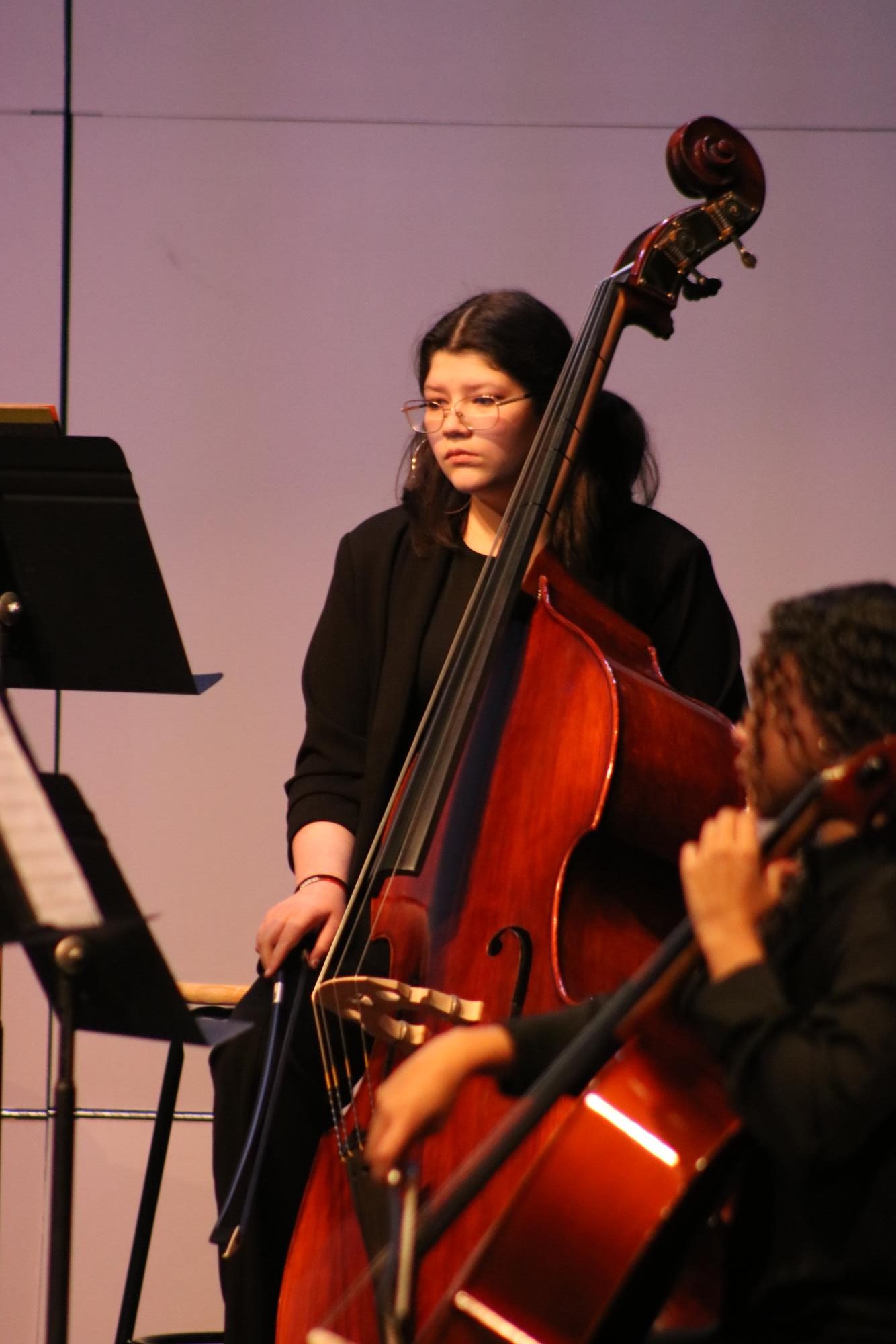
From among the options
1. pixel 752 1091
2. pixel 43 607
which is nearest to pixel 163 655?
pixel 43 607

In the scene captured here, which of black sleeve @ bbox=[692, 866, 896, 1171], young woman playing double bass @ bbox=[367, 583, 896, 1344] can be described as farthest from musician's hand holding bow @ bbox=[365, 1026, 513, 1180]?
black sleeve @ bbox=[692, 866, 896, 1171]

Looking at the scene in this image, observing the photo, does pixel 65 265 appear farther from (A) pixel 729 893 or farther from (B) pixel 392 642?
(A) pixel 729 893

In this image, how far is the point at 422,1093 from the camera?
1.08 m

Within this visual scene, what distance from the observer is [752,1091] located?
3.23ft

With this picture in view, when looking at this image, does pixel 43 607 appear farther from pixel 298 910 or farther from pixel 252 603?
pixel 252 603

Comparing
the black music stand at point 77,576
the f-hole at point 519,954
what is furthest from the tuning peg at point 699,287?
the f-hole at point 519,954

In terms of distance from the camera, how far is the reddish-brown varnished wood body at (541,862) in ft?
4.64

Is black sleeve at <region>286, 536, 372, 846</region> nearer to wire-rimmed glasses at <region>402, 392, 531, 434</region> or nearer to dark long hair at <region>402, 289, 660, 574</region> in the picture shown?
dark long hair at <region>402, 289, 660, 574</region>

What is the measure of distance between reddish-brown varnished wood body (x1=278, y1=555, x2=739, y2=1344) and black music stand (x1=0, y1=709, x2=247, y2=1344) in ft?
0.76

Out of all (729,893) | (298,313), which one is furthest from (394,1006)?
(298,313)

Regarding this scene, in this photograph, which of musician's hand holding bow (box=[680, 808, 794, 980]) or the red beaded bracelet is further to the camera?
the red beaded bracelet

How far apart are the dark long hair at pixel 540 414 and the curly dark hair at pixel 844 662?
715 mm

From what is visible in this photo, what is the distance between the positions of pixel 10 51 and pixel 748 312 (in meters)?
1.39

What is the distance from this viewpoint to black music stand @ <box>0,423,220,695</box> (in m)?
1.76
